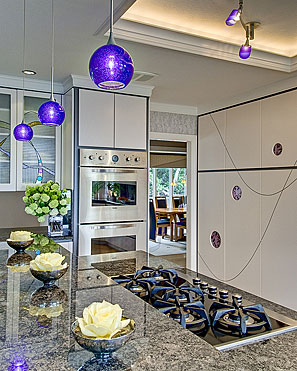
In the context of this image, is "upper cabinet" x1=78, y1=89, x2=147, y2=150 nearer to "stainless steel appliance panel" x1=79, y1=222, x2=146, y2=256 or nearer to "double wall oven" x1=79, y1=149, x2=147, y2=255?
"double wall oven" x1=79, y1=149, x2=147, y2=255

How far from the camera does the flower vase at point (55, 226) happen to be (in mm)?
3272

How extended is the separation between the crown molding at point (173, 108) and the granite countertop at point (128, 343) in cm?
328

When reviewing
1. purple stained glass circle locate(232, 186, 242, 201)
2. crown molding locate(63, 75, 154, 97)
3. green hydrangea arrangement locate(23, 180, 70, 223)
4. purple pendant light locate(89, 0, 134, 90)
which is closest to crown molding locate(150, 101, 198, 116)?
crown molding locate(63, 75, 154, 97)

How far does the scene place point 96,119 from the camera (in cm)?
343

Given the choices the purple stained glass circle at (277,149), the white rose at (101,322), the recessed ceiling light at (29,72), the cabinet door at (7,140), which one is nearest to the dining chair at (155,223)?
the purple stained glass circle at (277,149)

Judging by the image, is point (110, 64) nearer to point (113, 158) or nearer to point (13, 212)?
point (113, 158)

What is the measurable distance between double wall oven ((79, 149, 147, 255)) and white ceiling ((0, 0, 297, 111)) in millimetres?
Result: 794

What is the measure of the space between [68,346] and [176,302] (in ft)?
1.77

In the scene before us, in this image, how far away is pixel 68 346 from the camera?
0.92 meters

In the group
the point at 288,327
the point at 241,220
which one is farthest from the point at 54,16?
the point at 241,220

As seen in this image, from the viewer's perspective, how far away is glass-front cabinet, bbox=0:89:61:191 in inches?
133

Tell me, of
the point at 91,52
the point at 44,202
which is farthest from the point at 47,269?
the point at 91,52

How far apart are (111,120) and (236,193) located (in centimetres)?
163

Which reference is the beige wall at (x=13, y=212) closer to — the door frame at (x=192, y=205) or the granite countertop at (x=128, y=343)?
the door frame at (x=192, y=205)
